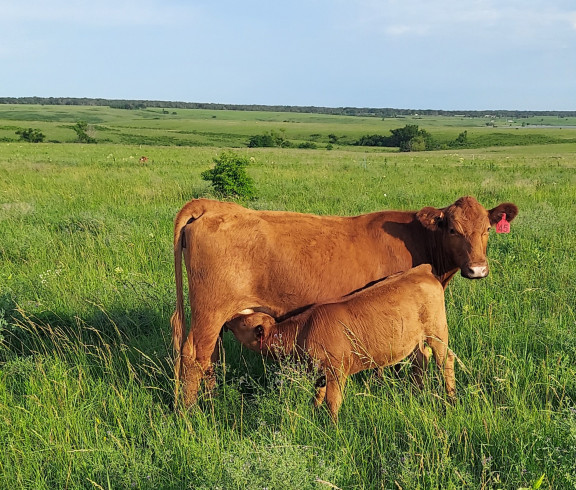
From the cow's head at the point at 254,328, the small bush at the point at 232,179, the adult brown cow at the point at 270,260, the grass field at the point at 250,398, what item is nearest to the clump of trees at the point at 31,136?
the small bush at the point at 232,179

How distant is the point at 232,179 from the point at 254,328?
10.7m

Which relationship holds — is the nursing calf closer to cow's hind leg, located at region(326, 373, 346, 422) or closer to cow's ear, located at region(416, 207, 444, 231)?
cow's hind leg, located at region(326, 373, 346, 422)

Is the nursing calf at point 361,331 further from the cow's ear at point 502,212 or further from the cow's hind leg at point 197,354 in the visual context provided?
the cow's ear at point 502,212

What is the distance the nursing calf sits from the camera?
3924 millimetres

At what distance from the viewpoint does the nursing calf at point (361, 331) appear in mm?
3924

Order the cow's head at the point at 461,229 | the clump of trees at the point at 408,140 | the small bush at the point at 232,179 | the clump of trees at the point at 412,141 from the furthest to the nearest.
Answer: the clump of trees at the point at 412,141, the clump of trees at the point at 408,140, the small bush at the point at 232,179, the cow's head at the point at 461,229

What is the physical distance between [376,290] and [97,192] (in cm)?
1242

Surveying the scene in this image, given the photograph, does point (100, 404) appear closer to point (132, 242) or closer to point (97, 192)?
point (132, 242)

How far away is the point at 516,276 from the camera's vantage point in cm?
642

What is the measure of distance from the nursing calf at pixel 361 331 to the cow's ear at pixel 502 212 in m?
1.31

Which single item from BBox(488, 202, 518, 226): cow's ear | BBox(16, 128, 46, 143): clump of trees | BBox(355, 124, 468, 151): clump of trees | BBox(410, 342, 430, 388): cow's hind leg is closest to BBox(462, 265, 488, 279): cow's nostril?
BBox(410, 342, 430, 388): cow's hind leg

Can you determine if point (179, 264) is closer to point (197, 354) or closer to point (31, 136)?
point (197, 354)

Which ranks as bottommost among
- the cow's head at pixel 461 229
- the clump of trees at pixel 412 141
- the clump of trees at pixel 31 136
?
the cow's head at pixel 461 229

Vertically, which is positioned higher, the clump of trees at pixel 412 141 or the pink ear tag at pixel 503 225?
the clump of trees at pixel 412 141
